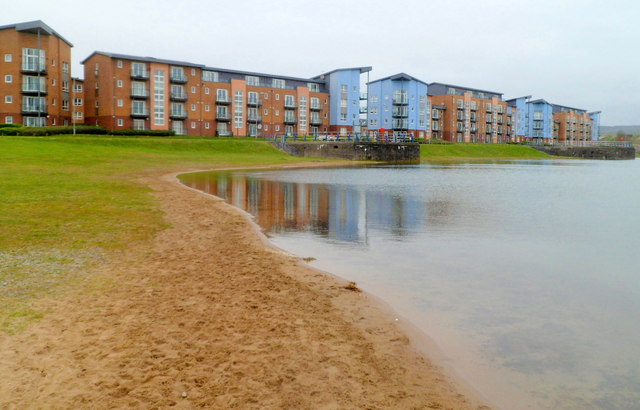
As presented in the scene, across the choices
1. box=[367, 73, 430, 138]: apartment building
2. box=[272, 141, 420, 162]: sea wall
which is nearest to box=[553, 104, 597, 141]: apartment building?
box=[367, 73, 430, 138]: apartment building

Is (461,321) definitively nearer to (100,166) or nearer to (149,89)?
(100,166)

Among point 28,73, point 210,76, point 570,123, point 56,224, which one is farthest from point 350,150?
point 570,123

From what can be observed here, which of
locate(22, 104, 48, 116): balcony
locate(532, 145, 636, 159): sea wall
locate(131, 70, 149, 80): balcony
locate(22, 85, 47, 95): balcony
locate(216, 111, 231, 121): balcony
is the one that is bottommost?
locate(532, 145, 636, 159): sea wall

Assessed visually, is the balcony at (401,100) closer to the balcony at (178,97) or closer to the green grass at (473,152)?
the green grass at (473,152)

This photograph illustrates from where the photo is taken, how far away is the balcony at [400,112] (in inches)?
4574

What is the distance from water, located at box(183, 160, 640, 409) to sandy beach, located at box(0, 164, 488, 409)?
0.81 meters

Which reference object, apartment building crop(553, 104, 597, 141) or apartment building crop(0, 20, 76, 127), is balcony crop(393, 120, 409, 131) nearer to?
apartment building crop(0, 20, 76, 127)

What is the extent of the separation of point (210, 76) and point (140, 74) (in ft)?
45.9

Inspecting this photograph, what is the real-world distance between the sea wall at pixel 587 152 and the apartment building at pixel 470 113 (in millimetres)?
19088

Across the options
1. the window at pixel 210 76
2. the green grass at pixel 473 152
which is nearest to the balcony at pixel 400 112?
the green grass at pixel 473 152

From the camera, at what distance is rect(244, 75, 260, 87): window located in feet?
319

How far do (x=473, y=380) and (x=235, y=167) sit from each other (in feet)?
135

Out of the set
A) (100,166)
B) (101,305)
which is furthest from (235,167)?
(101,305)

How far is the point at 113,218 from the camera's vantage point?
14.5m
